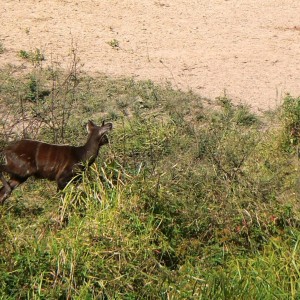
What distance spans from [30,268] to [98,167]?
211 cm

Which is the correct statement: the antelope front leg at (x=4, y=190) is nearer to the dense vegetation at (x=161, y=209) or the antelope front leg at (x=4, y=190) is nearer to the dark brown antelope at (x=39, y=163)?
the dark brown antelope at (x=39, y=163)

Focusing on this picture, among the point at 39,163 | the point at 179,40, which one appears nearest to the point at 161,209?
the point at 39,163

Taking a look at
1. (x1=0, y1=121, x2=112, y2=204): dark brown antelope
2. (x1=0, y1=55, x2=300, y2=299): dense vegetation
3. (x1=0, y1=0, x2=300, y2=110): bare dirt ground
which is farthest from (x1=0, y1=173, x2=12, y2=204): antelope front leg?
(x1=0, y1=0, x2=300, y2=110): bare dirt ground

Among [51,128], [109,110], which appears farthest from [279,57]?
[51,128]

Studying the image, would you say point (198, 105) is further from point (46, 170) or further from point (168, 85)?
point (46, 170)

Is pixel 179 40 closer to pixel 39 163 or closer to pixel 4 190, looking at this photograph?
pixel 39 163

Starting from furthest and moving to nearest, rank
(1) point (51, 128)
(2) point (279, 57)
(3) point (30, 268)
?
(2) point (279, 57)
(1) point (51, 128)
(3) point (30, 268)

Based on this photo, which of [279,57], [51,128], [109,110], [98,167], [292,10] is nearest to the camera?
[98,167]

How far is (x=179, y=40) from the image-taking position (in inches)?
570

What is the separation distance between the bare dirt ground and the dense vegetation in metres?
1.05

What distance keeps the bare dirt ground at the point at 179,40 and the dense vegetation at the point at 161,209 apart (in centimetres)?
105

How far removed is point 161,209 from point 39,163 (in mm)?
1586

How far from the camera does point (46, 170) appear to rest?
9.59 metres

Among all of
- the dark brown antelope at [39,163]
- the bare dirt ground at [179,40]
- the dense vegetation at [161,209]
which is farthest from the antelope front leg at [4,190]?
the bare dirt ground at [179,40]
